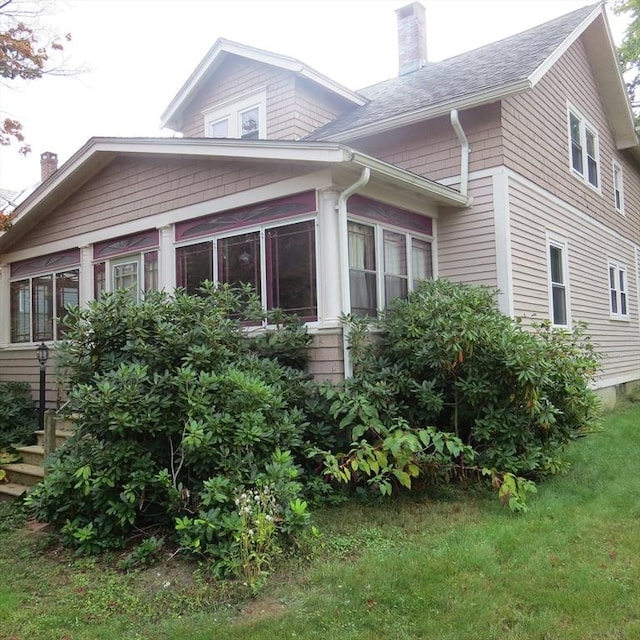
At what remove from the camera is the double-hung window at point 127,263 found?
361 inches

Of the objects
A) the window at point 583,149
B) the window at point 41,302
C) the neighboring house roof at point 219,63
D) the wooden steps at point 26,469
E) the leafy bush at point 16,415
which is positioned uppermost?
the neighboring house roof at point 219,63

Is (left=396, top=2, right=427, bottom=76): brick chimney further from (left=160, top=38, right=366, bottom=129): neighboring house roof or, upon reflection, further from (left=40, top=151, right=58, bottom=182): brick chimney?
(left=40, top=151, right=58, bottom=182): brick chimney

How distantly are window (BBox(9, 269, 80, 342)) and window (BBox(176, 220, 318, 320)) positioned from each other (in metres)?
3.15

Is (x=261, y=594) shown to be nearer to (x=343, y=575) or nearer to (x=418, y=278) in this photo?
(x=343, y=575)

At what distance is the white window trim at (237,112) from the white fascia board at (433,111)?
2433mm

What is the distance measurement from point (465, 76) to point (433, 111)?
1855mm

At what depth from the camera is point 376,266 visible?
24.2 ft

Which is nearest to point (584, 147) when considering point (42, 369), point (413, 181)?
point (413, 181)

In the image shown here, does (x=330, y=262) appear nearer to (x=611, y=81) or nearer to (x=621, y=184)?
(x=611, y=81)

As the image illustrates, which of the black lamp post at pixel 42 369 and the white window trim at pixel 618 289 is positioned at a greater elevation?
the white window trim at pixel 618 289

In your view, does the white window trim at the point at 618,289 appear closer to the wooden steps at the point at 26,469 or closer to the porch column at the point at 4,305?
the wooden steps at the point at 26,469

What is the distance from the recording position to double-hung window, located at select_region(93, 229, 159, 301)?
9.16 metres

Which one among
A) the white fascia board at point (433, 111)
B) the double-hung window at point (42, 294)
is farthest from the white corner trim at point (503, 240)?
the double-hung window at point (42, 294)

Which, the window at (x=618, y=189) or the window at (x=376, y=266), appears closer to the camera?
the window at (x=376, y=266)
